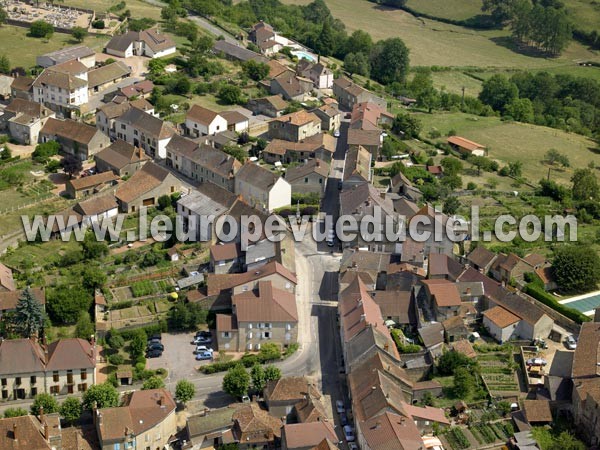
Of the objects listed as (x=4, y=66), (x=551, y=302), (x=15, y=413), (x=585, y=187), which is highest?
(x=4, y=66)

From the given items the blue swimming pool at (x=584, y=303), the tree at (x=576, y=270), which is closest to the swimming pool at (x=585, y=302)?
the blue swimming pool at (x=584, y=303)

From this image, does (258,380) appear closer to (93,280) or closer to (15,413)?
(15,413)

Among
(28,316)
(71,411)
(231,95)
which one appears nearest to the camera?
(71,411)

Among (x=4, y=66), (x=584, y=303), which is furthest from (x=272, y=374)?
(x=4, y=66)

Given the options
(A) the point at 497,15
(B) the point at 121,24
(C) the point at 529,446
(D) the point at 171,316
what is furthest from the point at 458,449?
(A) the point at 497,15

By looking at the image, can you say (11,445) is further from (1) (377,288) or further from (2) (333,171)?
(2) (333,171)

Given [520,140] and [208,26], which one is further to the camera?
[208,26]
